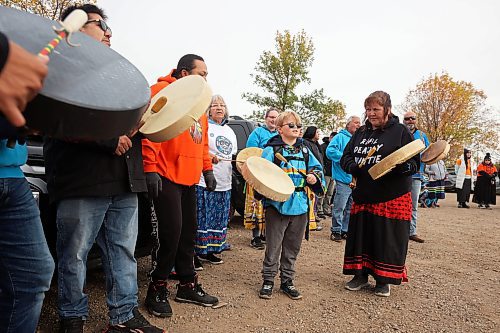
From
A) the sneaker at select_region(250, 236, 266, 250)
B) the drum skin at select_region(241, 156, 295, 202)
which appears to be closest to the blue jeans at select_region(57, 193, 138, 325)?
the drum skin at select_region(241, 156, 295, 202)

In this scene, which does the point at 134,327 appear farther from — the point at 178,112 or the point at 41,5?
the point at 41,5

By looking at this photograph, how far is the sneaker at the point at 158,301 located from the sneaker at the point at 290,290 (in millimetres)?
1091

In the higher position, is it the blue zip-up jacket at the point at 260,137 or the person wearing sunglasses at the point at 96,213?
the blue zip-up jacket at the point at 260,137

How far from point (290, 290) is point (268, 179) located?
1018 millimetres

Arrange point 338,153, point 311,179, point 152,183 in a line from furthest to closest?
point 338,153 → point 311,179 → point 152,183

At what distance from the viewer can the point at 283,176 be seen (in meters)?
3.52

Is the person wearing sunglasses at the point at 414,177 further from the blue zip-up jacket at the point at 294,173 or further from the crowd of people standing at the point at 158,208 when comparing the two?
the blue zip-up jacket at the point at 294,173

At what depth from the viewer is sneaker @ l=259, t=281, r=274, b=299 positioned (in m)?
3.58

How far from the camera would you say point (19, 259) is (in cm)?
177

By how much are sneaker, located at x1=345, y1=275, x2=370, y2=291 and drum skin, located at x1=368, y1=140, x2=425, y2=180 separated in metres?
1.00

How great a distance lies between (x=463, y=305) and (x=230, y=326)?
2075 mm

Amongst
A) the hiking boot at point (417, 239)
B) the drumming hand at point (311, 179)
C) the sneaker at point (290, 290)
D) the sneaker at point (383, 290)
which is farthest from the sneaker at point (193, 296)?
the hiking boot at point (417, 239)

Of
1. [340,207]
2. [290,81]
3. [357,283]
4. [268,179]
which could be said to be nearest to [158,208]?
[268,179]

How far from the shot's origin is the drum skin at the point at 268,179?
3.30m
